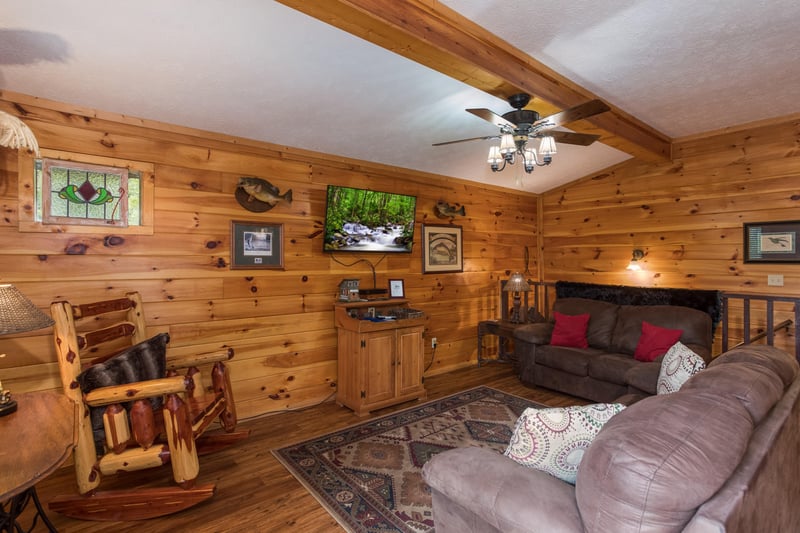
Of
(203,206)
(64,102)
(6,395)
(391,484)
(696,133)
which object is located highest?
(696,133)

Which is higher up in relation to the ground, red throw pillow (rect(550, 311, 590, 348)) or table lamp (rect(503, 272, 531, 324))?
table lamp (rect(503, 272, 531, 324))

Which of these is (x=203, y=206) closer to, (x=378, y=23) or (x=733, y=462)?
(x=378, y=23)

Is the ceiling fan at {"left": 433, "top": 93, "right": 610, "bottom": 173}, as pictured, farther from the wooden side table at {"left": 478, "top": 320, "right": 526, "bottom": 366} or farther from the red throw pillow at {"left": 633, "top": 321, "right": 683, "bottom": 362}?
the wooden side table at {"left": 478, "top": 320, "right": 526, "bottom": 366}

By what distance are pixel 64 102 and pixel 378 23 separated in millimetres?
2169

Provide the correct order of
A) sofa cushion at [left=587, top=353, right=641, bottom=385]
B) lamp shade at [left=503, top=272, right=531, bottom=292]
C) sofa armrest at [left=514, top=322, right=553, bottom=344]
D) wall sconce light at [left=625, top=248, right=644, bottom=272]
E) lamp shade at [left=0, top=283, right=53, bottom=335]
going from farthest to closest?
lamp shade at [left=503, top=272, right=531, bottom=292]
wall sconce light at [left=625, top=248, right=644, bottom=272]
sofa armrest at [left=514, top=322, right=553, bottom=344]
sofa cushion at [left=587, top=353, right=641, bottom=385]
lamp shade at [left=0, top=283, right=53, bottom=335]

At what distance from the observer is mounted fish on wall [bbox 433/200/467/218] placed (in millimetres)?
4816

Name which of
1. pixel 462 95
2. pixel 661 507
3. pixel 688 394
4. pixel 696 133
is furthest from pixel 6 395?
pixel 696 133

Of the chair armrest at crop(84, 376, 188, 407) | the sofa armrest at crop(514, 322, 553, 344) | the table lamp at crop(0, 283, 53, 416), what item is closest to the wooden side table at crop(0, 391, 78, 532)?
the table lamp at crop(0, 283, 53, 416)

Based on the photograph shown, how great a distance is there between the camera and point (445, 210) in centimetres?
484

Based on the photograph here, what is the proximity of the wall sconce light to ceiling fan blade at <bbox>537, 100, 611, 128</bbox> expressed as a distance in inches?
121

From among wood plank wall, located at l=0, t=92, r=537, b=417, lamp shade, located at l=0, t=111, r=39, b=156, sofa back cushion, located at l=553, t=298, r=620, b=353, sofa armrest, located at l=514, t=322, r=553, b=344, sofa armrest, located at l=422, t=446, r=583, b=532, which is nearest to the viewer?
sofa armrest, located at l=422, t=446, r=583, b=532

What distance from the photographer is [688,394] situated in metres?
1.30

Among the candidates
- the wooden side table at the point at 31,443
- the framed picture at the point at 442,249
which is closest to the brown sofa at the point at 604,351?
the framed picture at the point at 442,249

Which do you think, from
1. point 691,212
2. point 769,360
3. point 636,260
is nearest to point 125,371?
point 769,360
